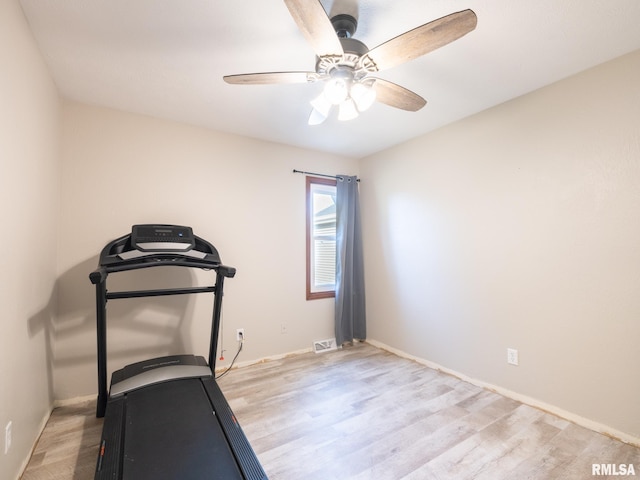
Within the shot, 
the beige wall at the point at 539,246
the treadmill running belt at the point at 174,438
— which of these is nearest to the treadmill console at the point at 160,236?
the treadmill running belt at the point at 174,438

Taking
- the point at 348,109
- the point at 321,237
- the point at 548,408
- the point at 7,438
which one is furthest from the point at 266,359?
the point at 348,109

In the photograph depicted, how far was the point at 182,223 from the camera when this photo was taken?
2859mm

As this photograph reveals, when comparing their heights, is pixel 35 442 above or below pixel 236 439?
below

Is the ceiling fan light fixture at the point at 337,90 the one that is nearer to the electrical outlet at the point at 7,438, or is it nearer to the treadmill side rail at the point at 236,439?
the treadmill side rail at the point at 236,439

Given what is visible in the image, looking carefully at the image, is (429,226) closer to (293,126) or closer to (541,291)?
(541,291)

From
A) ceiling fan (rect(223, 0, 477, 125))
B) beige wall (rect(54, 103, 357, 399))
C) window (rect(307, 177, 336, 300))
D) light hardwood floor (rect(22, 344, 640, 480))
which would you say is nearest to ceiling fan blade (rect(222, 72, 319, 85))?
ceiling fan (rect(223, 0, 477, 125))

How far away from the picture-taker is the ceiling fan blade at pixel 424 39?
1.14 meters

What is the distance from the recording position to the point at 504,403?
2357 millimetres

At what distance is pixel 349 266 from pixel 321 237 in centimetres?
51

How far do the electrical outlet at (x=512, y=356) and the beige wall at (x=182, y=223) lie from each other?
6.20 feet

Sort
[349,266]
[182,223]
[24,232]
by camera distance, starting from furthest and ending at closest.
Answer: [349,266] < [182,223] < [24,232]

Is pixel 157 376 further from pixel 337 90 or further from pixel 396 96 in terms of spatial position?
pixel 396 96

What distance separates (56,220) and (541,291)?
376 centimetres

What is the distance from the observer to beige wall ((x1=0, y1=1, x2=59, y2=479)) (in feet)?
4.66
